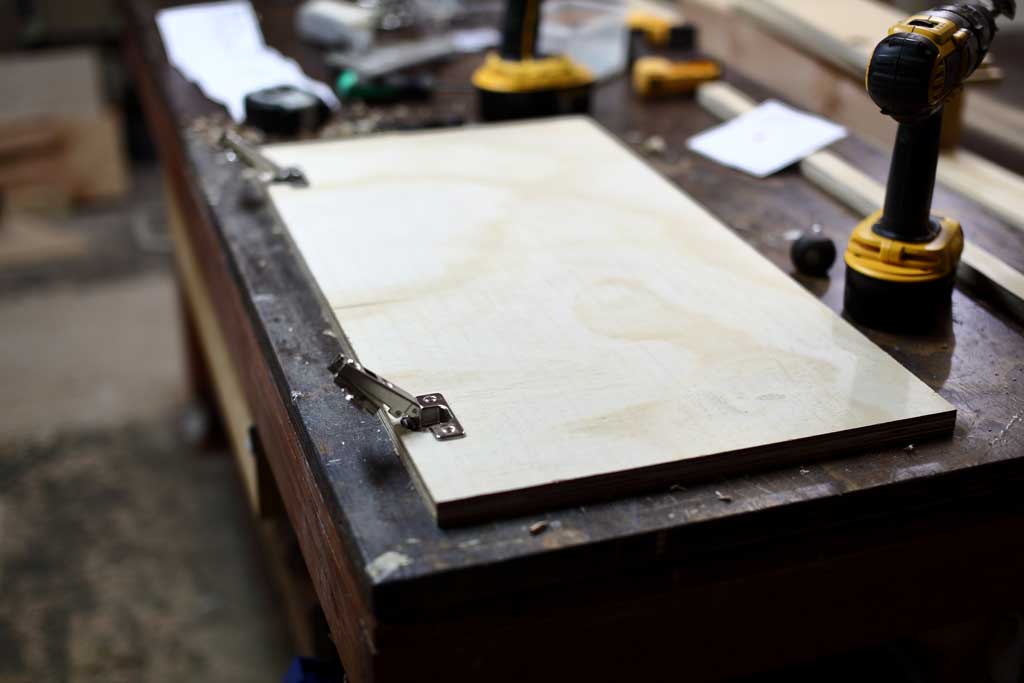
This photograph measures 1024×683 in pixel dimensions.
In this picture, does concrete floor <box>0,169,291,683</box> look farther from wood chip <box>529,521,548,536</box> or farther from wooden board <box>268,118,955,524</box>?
wood chip <box>529,521,548,536</box>

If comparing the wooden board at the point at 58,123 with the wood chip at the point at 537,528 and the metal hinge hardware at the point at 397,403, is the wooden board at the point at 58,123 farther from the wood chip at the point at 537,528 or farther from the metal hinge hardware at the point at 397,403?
the wood chip at the point at 537,528

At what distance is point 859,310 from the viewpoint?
929 mm

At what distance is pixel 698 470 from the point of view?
730 millimetres

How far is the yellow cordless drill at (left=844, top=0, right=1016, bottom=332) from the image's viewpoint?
80 centimetres

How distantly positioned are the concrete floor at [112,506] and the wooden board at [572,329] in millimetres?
847

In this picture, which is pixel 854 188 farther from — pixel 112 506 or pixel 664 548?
pixel 112 506

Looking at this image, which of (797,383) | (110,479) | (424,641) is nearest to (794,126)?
(797,383)

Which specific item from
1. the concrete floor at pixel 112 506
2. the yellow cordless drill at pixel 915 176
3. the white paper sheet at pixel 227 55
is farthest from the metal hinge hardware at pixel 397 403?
the concrete floor at pixel 112 506

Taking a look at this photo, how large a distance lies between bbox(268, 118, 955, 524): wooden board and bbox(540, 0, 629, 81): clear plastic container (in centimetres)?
42

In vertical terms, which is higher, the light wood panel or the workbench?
the light wood panel

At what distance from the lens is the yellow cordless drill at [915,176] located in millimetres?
805

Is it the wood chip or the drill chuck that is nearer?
the wood chip

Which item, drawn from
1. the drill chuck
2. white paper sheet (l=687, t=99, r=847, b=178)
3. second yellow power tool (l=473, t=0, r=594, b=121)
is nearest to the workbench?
the drill chuck

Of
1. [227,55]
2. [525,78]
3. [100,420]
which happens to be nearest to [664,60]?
[525,78]
